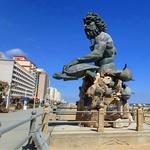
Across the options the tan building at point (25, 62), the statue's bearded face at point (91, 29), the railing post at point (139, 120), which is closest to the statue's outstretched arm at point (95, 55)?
the statue's bearded face at point (91, 29)

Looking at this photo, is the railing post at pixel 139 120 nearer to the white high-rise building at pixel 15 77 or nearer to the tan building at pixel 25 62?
the white high-rise building at pixel 15 77

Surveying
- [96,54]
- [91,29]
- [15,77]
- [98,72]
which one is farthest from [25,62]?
[96,54]

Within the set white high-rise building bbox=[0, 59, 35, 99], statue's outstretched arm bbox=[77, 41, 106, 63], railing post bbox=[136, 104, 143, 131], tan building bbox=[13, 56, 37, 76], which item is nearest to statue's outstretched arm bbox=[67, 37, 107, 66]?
statue's outstretched arm bbox=[77, 41, 106, 63]

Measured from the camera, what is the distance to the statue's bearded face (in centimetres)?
1398

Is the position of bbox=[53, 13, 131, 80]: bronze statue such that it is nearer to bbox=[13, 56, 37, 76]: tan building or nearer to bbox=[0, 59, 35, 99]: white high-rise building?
bbox=[0, 59, 35, 99]: white high-rise building

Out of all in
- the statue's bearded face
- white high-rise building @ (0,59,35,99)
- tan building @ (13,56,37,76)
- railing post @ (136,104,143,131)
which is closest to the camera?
railing post @ (136,104,143,131)

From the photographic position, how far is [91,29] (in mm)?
13977

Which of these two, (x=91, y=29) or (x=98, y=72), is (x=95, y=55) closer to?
(x=98, y=72)

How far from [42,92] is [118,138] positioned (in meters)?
125

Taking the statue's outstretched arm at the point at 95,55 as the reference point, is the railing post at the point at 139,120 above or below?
below

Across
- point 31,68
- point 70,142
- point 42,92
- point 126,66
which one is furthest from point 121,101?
point 31,68

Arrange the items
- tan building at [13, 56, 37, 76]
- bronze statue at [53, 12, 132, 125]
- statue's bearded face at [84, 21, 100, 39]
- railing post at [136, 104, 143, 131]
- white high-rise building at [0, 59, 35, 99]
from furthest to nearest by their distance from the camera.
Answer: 1. tan building at [13, 56, 37, 76]
2. white high-rise building at [0, 59, 35, 99]
3. statue's bearded face at [84, 21, 100, 39]
4. bronze statue at [53, 12, 132, 125]
5. railing post at [136, 104, 143, 131]

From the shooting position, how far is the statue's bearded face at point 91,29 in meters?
14.0

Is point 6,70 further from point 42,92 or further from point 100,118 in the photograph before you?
point 100,118
